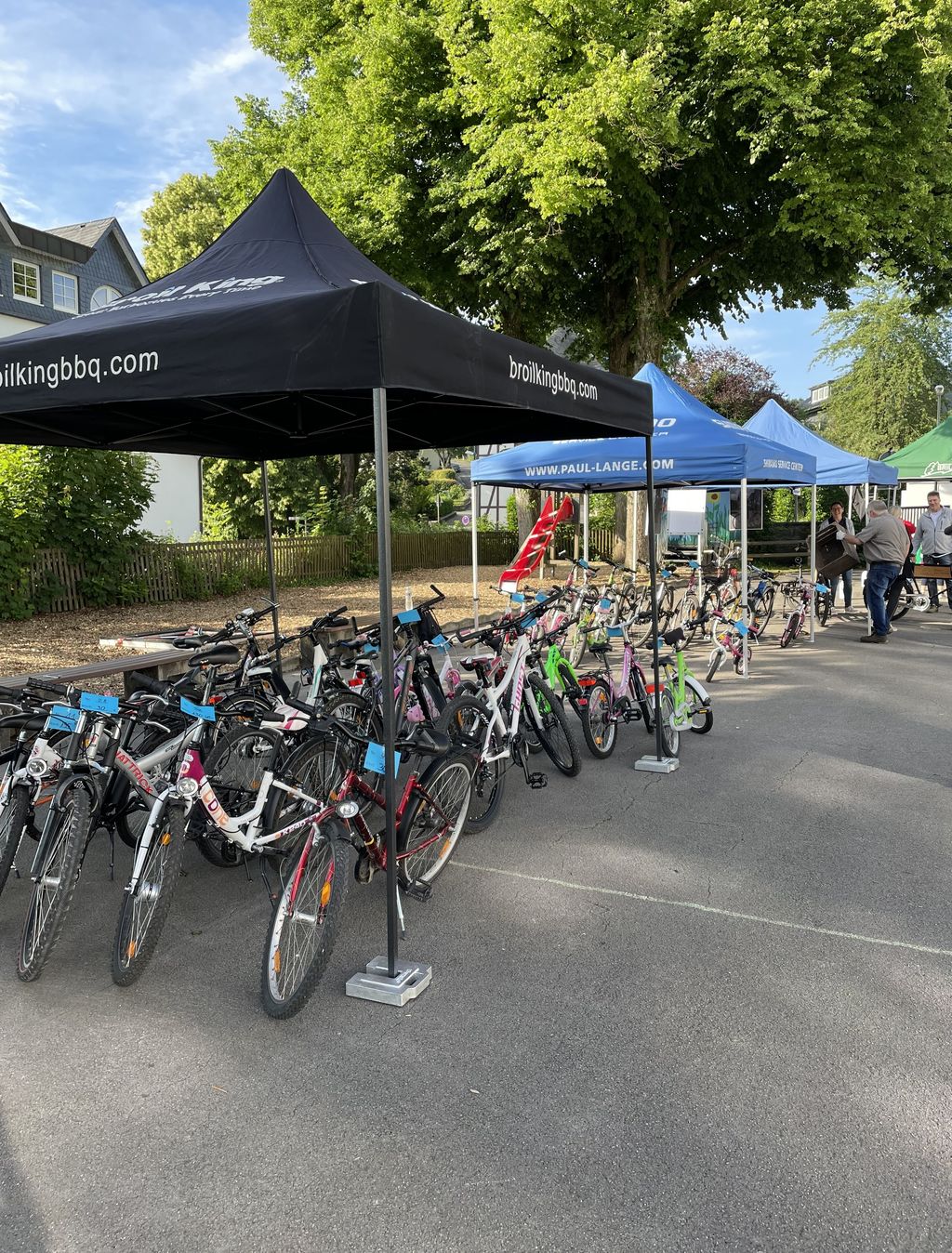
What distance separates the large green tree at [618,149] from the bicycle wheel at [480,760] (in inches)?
496

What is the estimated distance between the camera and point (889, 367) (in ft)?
148

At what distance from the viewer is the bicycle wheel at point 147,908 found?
3.33 meters

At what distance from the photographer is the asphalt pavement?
230 cm

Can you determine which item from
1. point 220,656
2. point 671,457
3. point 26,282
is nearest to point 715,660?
point 671,457

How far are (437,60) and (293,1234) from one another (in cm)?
2015

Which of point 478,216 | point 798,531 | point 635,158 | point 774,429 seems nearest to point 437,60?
point 478,216

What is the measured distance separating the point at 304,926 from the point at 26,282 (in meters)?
28.1

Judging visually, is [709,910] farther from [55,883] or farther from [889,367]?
[889,367]

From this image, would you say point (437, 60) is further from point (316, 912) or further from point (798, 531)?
point (316, 912)

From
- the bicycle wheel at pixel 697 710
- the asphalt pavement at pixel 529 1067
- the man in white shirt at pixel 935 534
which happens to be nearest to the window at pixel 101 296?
the man in white shirt at pixel 935 534

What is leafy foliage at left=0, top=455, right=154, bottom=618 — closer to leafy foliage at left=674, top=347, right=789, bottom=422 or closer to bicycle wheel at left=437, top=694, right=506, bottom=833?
bicycle wheel at left=437, top=694, right=506, bottom=833

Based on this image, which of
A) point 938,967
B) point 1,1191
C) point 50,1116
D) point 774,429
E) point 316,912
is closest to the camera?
point 1,1191

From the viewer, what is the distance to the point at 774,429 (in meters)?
15.5

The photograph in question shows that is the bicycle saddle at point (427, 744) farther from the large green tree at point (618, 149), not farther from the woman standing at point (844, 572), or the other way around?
the large green tree at point (618, 149)
